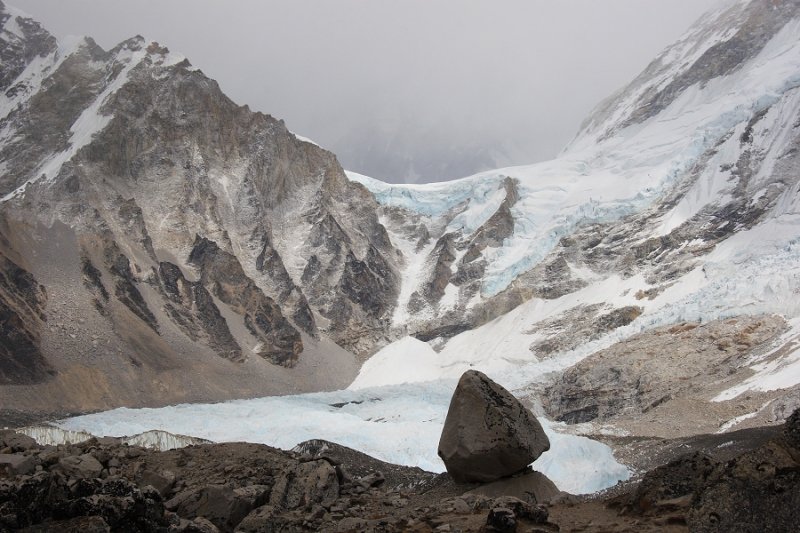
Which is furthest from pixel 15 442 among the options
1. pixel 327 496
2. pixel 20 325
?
pixel 20 325

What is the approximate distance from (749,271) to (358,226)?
6453cm

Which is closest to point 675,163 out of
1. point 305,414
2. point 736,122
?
point 736,122

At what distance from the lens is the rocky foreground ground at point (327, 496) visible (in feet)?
20.5

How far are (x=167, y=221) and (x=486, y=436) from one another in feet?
254

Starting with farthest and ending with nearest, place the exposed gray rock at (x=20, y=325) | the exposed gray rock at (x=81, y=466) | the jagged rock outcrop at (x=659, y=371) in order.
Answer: the exposed gray rock at (x=20, y=325), the jagged rock outcrop at (x=659, y=371), the exposed gray rock at (x=81, y=466)

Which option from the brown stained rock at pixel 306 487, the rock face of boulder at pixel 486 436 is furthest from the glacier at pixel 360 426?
the brown stained rock at pixel 306 487

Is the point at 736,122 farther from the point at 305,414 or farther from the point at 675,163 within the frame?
the point at 305,414

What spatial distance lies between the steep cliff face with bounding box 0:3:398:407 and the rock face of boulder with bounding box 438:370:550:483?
48397 mm

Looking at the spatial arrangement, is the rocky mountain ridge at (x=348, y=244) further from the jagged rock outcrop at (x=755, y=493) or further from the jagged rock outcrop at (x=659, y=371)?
the jagged rock outcrop at (x=755, y=493)

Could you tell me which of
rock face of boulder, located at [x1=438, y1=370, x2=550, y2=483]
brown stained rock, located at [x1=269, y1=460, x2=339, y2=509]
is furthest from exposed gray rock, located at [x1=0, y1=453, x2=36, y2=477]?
rock face of boulder, located at [x1=438, y1=370, x2=550, y2=483]

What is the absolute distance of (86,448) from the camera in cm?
1303

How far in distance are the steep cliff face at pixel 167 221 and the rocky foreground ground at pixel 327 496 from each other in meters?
45.9

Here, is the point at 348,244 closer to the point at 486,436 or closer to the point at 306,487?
the point at 486,436

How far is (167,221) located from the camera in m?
82.6
